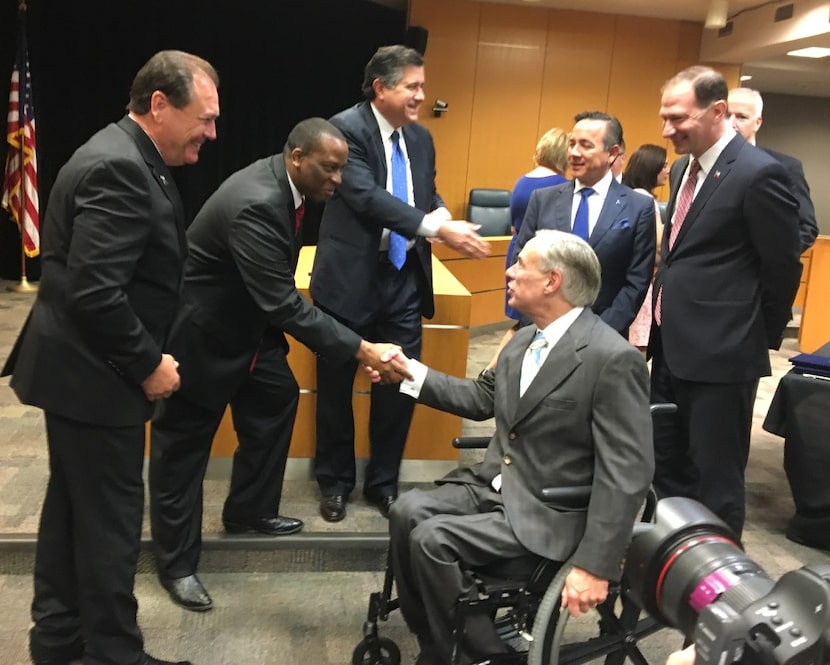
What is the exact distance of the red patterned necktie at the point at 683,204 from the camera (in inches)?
97.0

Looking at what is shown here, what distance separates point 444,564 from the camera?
176 centimetres

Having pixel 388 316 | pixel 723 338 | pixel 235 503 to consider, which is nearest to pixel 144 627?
pixel 235 503

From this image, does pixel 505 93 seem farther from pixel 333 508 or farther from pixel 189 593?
pixel 189 593

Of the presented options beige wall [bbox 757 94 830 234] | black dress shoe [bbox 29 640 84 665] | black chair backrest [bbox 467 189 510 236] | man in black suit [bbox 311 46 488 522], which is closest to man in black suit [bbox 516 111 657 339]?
man in black suit [bbox 311 46 488 522]

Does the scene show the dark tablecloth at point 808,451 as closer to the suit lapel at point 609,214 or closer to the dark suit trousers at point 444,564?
the suit lapel at point 609,214

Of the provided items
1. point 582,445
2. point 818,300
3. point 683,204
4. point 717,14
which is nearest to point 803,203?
point 683,204

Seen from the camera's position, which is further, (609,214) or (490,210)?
(490,210)

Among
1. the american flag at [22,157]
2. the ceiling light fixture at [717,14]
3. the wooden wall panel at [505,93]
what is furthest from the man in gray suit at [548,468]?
the wooden wall panel at [505,93]

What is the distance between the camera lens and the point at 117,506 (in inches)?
72.0

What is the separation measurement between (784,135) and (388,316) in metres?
11.7

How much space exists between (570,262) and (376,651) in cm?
114

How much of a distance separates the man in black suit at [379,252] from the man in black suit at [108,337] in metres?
0.82

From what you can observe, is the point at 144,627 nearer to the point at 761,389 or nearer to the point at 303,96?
the point at 761,389

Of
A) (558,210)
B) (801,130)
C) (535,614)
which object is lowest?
(535,614)
